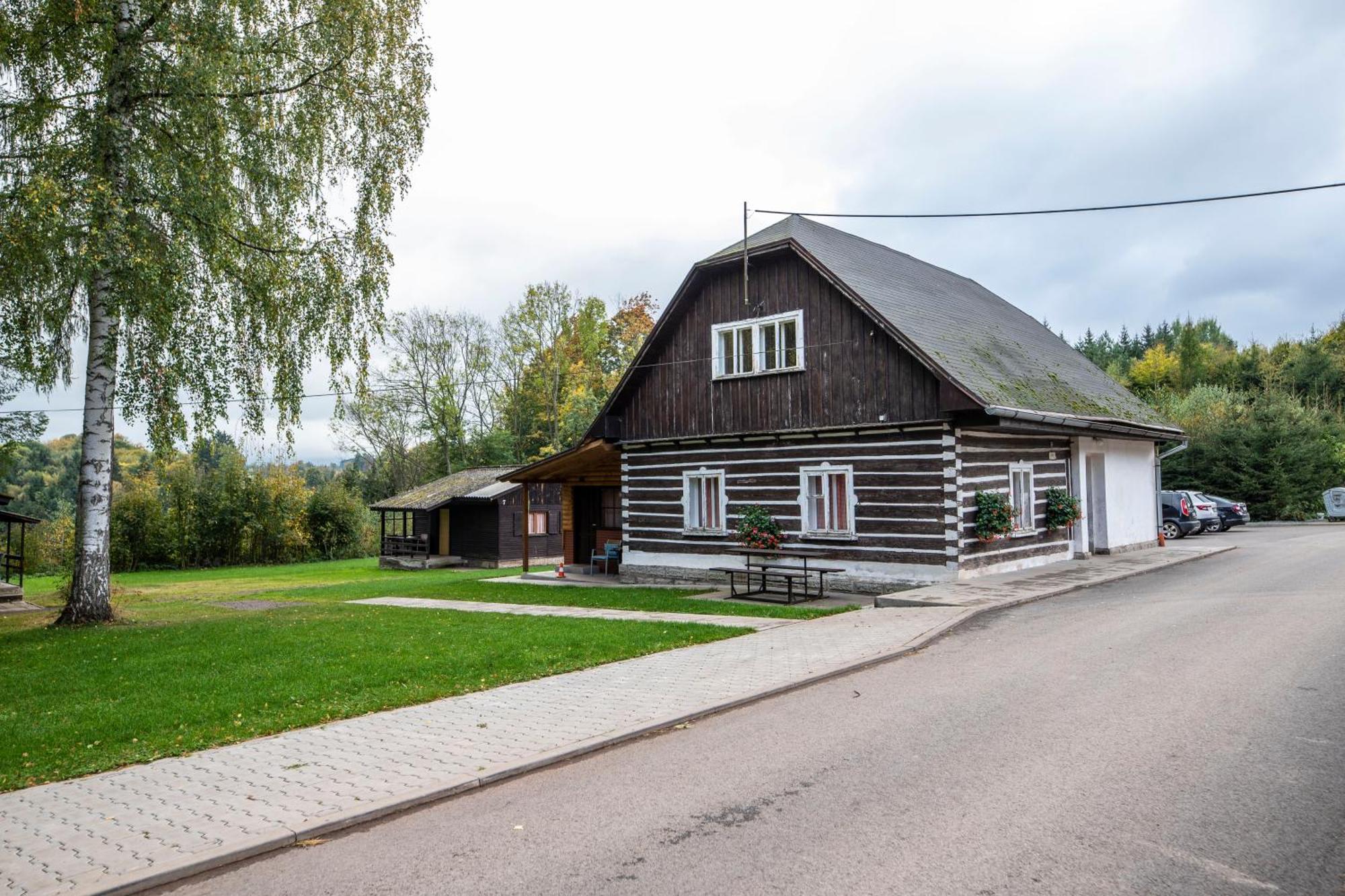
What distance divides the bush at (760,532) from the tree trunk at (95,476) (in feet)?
37.6

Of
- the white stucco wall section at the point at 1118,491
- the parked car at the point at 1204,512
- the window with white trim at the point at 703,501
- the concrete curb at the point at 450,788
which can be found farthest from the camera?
the parked car at the point at 1204,512

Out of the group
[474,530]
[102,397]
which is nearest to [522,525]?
[474,530]

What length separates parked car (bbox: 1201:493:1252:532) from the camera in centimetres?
3231

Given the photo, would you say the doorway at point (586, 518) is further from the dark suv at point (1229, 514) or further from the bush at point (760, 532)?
the dark suv at point (1229, 514)

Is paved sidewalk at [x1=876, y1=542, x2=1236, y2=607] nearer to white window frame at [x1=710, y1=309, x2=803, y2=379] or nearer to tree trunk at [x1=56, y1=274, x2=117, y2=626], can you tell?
white window frame at [x1=710, y1=309, x2=803, y2=379]

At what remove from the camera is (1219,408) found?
1545 inches

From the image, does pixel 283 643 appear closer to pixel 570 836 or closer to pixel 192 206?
pixel 192 206

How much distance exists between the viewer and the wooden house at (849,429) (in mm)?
15820

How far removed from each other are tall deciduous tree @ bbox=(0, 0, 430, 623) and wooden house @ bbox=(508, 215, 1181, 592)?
7434mm

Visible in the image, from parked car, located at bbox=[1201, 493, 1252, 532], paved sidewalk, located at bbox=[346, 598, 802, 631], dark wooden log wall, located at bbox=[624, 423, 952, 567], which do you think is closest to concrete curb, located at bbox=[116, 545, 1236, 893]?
paved sidewalk, located at bbox=[346, 598, 802, 631]

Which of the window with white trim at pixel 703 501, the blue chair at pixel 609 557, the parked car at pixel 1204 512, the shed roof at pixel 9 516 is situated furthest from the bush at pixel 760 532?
the parked car at pixel 1204 512

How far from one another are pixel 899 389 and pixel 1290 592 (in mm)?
7036

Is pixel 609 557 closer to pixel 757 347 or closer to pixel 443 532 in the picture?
pixel 757 347

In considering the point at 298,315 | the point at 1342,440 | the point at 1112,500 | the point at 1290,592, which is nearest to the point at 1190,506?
the point at 1112,500
